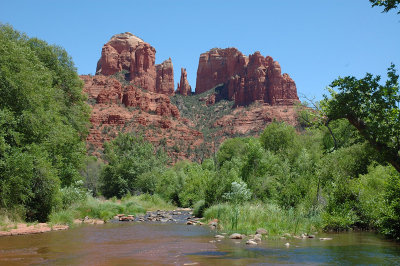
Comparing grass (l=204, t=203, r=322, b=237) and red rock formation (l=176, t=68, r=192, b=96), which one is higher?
red rock formation (l=176, t=68, r=192, b=96)

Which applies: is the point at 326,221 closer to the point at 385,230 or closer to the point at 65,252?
the point at 385,230

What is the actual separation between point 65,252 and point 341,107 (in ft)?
31.4

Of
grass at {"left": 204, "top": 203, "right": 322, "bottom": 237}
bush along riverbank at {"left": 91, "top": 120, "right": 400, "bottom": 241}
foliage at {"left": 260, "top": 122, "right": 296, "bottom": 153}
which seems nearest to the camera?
bush along riverbank at {"left": 91, "top": 120, "right": 400, "bottom": 241}

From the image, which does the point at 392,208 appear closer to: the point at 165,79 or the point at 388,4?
the point at 388,4

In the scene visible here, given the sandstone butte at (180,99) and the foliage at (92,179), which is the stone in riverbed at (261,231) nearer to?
the foliage at (92,179)

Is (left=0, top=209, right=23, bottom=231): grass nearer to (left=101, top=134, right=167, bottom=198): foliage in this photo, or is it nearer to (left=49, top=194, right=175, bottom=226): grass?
(left=49, top=194, right=175, bottom=226): grass

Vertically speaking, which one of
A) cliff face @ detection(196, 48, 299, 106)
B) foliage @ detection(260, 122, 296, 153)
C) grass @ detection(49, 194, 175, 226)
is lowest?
grass @ detection(49, 194, 175, 226)

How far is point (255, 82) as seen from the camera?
134 meters

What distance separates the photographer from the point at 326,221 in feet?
60.1

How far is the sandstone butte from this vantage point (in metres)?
100

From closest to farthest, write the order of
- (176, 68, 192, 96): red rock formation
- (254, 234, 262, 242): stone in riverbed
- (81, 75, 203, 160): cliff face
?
(254, 234, 262, 242): stone in riverbed < (81, 75, 203, 160): cliff face < (176, 68, 192, 96): red rock formation

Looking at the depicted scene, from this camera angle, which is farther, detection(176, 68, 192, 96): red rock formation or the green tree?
detection(176, 68, 192, 96): red rock formation

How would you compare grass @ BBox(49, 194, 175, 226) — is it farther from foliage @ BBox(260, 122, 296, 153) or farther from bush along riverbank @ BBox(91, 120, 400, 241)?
foliage @ BBox(260, 122, 296, 153)

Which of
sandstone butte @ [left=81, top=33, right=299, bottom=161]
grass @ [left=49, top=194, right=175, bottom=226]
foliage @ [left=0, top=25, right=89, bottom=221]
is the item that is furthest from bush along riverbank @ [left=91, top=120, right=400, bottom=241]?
sandstone butte @ [left=81, top=33, right=299, bottom=161]
